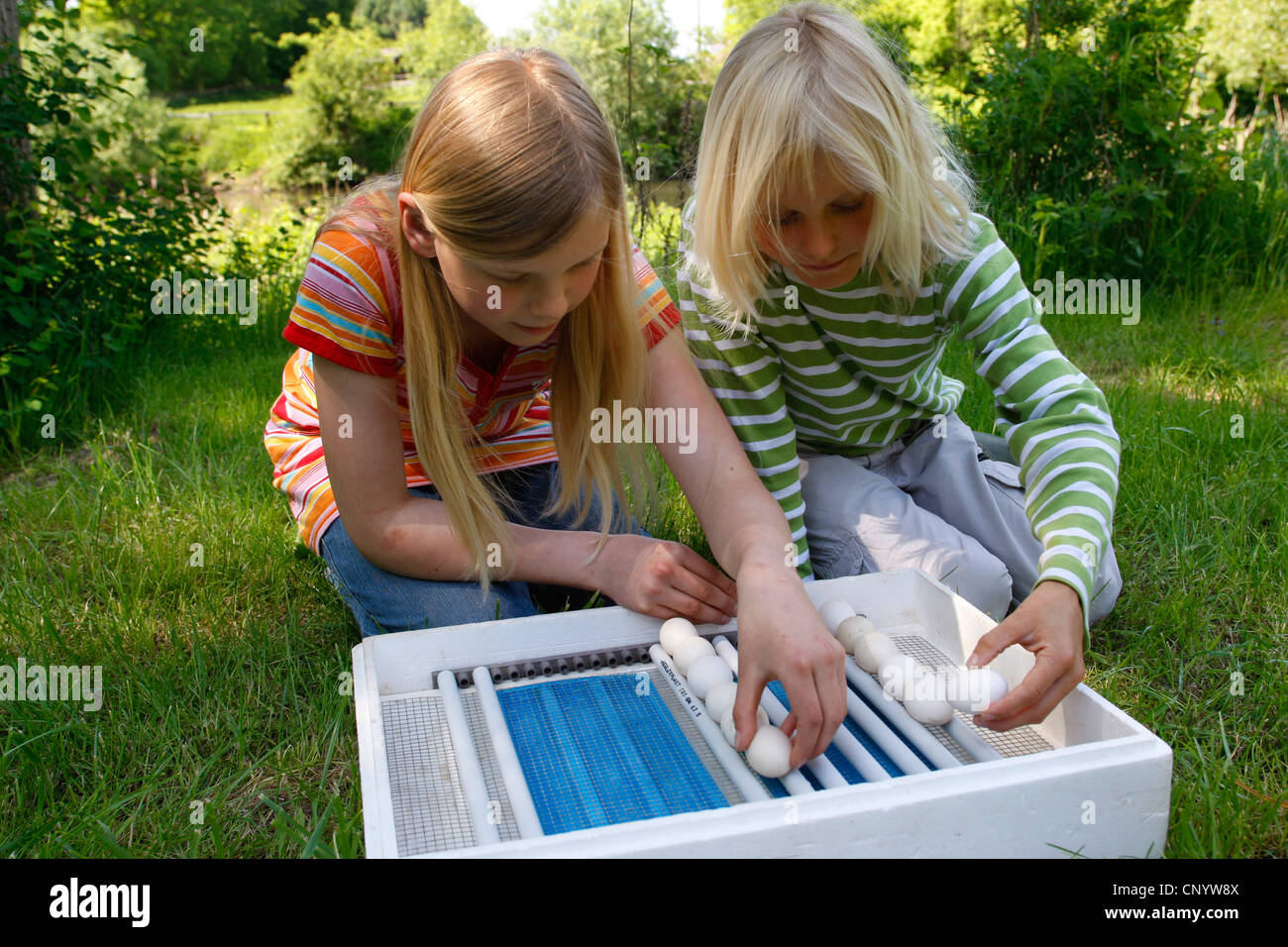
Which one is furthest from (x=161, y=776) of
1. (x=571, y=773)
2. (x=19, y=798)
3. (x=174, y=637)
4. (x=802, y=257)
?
(x=802, y=257)

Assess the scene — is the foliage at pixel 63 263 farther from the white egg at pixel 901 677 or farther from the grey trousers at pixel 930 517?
the white egg at pixel 901 677

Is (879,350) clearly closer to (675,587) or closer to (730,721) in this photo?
(675,587)

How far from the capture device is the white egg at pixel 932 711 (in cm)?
131

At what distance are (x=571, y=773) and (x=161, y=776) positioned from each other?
Result: 62cm

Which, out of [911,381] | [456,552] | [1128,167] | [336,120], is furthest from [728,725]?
[336,120]

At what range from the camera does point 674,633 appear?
1.51 meters

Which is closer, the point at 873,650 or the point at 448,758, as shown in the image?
the point at 448,758

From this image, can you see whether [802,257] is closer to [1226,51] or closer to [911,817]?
[911,817]

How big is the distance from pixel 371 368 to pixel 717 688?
694 millimetres

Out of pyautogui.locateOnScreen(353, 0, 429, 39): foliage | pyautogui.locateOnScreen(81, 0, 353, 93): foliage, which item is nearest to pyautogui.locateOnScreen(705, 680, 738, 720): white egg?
pyautogui.locateOnScreen(81, 0, 353, 93): foliage

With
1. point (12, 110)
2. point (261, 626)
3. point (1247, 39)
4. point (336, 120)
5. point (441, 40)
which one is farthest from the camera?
point (441, 40)

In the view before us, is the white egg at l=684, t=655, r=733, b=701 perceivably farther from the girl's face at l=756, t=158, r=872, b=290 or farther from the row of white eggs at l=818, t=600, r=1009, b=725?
the girl's face at l=756, t=158, r=872, b=290

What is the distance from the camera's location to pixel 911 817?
3.41ft

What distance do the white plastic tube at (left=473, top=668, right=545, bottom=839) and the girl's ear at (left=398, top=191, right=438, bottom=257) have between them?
23.7 inches
